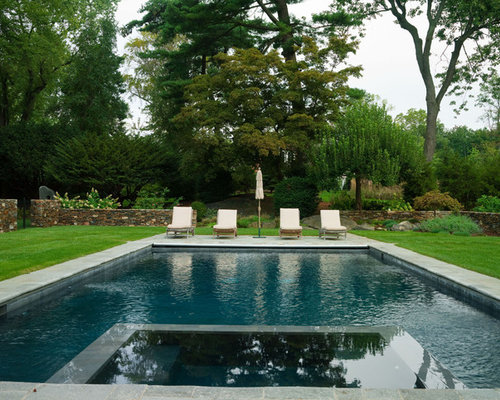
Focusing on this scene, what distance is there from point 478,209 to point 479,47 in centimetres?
1247

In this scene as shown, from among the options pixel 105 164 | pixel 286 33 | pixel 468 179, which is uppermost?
pixel 286 33

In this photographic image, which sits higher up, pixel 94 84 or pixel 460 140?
pixel 460 140

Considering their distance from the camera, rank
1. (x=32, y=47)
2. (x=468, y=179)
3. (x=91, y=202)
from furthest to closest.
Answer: (x=32, y=47)
(x=91, y=202)
(x=468, y=179)

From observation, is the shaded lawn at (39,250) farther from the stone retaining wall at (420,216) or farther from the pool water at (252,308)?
the stone retaining wall at (420,216)

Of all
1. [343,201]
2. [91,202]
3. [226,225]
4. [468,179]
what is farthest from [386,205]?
[91,202]

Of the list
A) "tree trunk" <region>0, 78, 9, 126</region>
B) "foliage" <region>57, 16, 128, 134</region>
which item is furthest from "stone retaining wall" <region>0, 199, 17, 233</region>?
"tree trunk" <region>0, 78, 9, 126</region>

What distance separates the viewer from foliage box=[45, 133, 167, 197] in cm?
1888

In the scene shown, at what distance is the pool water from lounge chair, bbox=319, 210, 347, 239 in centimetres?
400

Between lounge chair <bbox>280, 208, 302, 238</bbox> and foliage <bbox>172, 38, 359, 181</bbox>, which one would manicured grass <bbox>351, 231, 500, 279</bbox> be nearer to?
lounge chair <bbox>280, 208, 302, 238</bbox>

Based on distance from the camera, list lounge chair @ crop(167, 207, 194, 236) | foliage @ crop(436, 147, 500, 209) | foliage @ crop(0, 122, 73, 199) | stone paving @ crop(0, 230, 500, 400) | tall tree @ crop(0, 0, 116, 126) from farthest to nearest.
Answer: tall tree @ crop(0, 0, 116, 126), foliage @ crop(0, 122, 73, 199), foliage @ crop(436, 147, 500, 209), lounge chair @ crop(167, 207, 194, 236), stone paving @ crop(0, 230, 500, 400)

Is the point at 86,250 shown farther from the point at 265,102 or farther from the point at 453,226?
the point at 265,102

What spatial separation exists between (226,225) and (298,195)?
6.31 metres

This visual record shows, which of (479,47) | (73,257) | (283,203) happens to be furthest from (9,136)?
(479,47)

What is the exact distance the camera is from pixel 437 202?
16.7 metres
